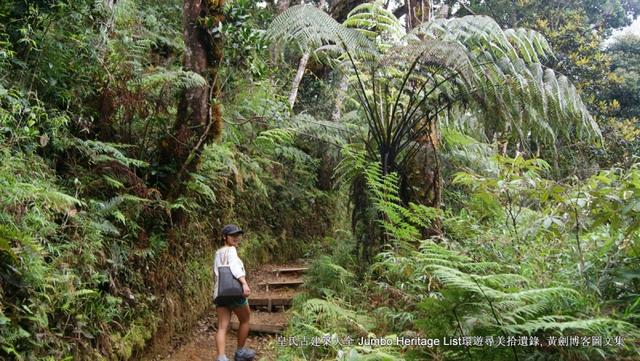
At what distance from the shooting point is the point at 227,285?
11.3 feet

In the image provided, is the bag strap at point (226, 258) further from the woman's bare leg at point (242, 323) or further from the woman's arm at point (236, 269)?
the woman's bare leg at point (242, 323)

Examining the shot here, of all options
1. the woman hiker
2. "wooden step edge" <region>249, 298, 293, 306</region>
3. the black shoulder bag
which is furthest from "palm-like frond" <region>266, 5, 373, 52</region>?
"wooden step edge" <region>249, 298, 293, 306</region>

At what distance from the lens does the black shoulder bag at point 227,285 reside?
343 cm

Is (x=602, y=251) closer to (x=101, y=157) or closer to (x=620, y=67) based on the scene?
(x=101, y=157)

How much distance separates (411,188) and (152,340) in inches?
113

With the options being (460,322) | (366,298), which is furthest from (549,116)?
(460,322)

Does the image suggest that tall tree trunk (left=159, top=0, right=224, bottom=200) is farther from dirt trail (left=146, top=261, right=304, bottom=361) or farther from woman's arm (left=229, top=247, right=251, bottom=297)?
dirt trail (left=146, top=261, right=304, bottom=361)

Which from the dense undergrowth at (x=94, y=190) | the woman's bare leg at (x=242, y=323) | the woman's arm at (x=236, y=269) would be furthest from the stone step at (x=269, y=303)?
the woman's arm at (x=236, y=269)

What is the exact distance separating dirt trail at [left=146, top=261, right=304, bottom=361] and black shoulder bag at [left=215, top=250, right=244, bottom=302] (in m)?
0.63

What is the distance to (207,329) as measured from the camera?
466 centimetres

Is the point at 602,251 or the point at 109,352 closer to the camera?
the point at 602,251

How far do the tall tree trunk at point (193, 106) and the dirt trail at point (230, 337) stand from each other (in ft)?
4.68

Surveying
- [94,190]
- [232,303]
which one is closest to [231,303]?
[232,303]

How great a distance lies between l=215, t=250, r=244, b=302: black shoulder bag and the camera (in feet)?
11.3
